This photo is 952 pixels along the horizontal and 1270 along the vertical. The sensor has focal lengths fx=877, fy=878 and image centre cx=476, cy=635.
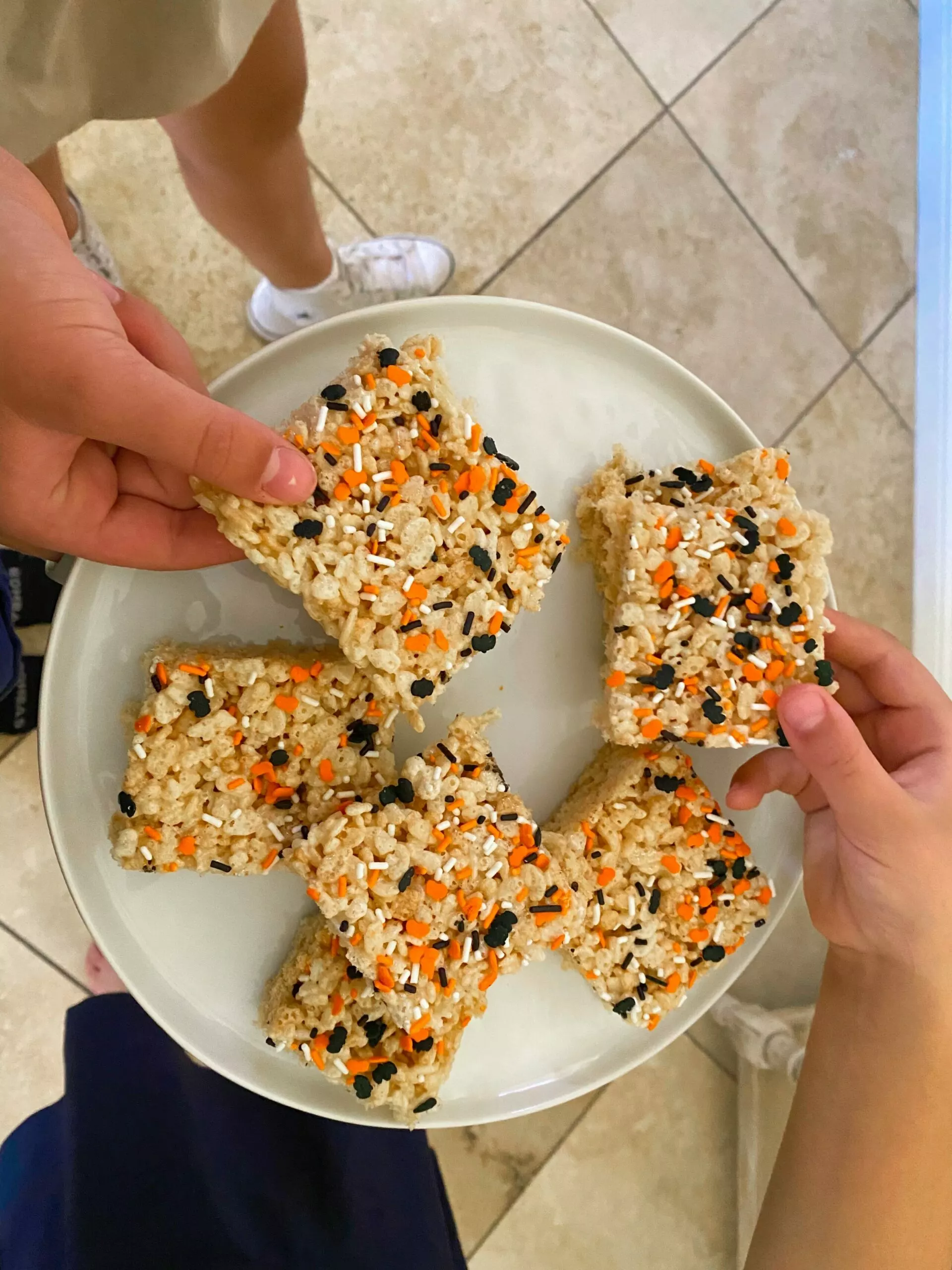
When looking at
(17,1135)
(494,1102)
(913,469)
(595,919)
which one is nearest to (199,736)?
(595,919)

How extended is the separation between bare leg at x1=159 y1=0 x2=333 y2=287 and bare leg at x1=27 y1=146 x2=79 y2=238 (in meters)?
0.23

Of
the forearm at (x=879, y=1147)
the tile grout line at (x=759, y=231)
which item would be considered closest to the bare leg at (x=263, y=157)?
the tile grout line at (x=759, y=231)

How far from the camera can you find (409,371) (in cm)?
130

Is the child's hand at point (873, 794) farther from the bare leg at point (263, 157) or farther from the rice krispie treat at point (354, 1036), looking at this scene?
the bare leg at point (263, 157)

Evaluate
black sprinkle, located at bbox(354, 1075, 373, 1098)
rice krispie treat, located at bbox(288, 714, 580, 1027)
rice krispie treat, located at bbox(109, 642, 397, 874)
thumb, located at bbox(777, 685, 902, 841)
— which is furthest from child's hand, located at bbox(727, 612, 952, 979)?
black sprinkle, located at bbox(354, 1075, 373, 1098)

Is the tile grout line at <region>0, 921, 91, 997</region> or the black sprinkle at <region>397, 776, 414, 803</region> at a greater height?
the black sprinkle at <region>397, 776, 414, 803</region>

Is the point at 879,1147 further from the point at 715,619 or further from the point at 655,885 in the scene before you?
the point at 715,619

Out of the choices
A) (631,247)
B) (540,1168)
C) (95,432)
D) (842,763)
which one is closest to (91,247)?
(95,432)

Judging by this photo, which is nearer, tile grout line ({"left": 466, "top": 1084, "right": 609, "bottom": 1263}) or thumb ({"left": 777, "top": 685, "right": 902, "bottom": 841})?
Answer: thumb ({"left": 777, "top": 685, "right": 902, "bottom": 841})

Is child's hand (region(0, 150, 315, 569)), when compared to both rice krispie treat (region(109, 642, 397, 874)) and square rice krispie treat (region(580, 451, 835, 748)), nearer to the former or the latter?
Answer: rice krispie treat (region(109, 642, 397, 874))

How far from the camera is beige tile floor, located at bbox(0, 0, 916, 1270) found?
6.77ft

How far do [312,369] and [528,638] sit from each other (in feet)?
1.91

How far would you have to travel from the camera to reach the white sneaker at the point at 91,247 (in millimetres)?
1839

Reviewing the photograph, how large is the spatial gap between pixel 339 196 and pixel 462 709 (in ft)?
4.58
